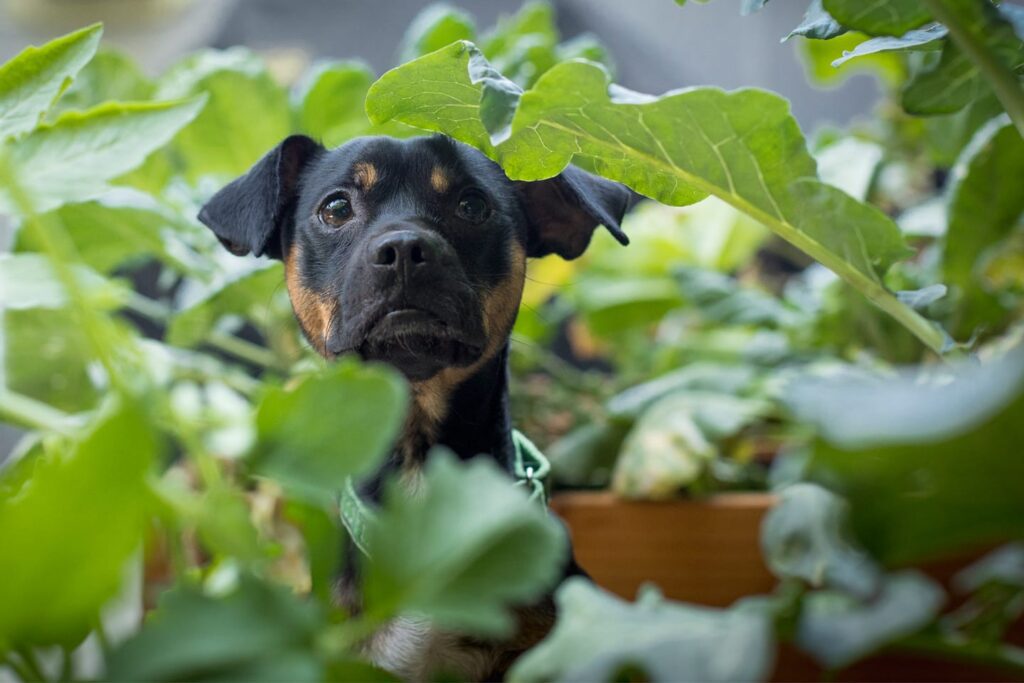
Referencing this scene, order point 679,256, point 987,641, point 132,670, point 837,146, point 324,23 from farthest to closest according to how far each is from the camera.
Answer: point 324,23 < point 679,256 < point 837,146 < point 987,641 < point 132,670

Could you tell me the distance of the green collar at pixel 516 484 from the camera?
623 millimetres

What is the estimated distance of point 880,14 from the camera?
52 centimetres

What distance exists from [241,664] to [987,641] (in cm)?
35

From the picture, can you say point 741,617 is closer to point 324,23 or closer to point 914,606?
point 914,606

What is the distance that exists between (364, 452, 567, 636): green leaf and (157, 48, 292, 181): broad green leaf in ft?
2.97

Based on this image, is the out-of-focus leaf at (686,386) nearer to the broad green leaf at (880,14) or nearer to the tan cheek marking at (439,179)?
the tan cheek marking at (439,179)

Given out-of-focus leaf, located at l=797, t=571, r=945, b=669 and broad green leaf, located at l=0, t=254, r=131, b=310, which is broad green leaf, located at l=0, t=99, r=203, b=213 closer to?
broad green leaf, located at l=0, t=254, r=131, b=310

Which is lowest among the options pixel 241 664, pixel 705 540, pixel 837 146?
pixel 705 540

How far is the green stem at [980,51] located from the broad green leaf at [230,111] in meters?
0.83

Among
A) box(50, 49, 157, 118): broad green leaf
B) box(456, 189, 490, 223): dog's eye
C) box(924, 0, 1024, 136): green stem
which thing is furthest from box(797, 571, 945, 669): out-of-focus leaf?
box(50, 49, 157, 118): broad green leaf

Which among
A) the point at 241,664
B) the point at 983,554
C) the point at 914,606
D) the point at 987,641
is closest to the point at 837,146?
A: the point at 983,554

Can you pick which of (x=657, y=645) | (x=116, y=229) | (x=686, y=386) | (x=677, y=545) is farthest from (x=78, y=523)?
(x=686, y=386)

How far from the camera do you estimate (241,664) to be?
0.89 ft

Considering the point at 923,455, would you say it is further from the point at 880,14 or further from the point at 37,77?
the point at 37,77
